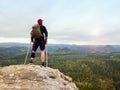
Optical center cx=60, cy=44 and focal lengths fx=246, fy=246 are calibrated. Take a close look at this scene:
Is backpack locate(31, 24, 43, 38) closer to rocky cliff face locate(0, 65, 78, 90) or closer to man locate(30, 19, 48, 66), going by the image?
man locate(30, 19, 48, 66)

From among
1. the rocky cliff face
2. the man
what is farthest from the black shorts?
the rocky cliff face

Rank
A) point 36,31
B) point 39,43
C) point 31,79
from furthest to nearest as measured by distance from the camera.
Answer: point 39,43 < point 36,31 < point 31,79

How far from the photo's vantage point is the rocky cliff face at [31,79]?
16.9 metres

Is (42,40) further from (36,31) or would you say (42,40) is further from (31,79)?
(31,79)

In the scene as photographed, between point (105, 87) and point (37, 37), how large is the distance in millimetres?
162677

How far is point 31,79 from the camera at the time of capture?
57.7 feet

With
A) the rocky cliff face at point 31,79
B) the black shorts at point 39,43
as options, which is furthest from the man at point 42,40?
the rocky cliff face at point 31,79

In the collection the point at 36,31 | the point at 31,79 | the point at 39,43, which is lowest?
the point at 31,79

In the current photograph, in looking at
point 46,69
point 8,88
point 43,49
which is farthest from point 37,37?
point 8,88

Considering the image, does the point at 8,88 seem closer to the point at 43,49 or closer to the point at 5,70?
the point at 5,70

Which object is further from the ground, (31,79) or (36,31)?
(36,31)

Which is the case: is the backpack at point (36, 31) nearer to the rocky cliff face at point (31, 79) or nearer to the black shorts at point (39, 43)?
the black shorts at point (39, 43)

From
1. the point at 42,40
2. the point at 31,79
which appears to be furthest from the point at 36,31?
the point at 31,79

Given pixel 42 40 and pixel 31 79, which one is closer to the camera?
pixel 31 79
